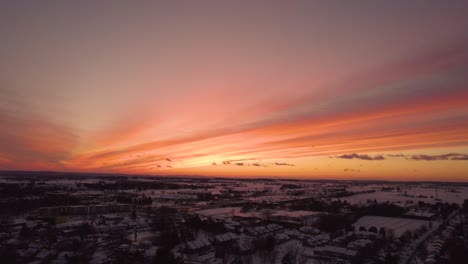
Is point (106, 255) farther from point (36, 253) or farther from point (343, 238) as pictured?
point (343, 238)

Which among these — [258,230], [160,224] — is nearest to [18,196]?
[160,224]

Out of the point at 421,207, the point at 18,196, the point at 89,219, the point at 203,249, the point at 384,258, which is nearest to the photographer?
the point at 384,258

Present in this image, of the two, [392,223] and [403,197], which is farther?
[403,197]

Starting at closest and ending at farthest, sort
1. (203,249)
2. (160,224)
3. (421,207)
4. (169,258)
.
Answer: (169,258), (203,249), (160,224), (421,207)

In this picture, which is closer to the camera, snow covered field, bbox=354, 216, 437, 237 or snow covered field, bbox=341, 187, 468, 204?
snow covered field, bbox=354, 216, 437, 237

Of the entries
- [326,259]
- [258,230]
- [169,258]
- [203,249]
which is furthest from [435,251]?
[169,258]

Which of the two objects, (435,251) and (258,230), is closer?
(435,251)

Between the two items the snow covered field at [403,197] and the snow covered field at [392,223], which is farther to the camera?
the snow covered field at [403,197]

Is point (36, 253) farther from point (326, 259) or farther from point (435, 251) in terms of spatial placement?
point (435, 251)

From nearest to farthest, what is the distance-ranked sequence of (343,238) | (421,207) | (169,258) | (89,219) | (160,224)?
(169,258) → (343,238) → (160,224) → (89,219) → (421,207)
